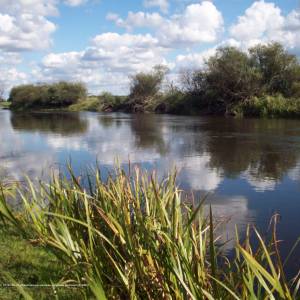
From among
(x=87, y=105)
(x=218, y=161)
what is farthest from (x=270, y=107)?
(x=87, y=105)

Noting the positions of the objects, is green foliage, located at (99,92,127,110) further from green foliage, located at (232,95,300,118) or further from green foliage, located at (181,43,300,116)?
green foliage, located at (232,95,300,118)

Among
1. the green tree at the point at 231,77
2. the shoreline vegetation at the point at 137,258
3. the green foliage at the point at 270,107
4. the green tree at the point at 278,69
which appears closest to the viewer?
the shoreline vegetation at the point at 137,258

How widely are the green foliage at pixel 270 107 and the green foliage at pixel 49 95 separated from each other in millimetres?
41218

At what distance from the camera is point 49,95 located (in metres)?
76.9

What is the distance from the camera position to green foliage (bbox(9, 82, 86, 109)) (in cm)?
7491

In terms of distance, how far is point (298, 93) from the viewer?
38.5 metres

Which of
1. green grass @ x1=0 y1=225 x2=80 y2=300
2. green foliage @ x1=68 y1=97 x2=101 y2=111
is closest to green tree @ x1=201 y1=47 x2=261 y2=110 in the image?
green foliage @ x1=68 y1=97 x2=101 y2=111

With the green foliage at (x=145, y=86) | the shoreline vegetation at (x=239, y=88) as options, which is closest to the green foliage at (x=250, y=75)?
the shoreline vegetation at (x=239, y=88)

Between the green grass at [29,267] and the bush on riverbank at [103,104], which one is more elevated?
the bush on riverbank at [103,104]

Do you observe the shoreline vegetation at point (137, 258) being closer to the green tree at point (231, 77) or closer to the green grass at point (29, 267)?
the green grass at point (29, 267)

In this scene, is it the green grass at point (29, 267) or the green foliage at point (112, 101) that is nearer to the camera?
the green grass at point (29, 267)

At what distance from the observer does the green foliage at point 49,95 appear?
7491 centimetres

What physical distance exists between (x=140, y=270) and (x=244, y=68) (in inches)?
1568

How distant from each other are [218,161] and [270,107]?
77.4ft
